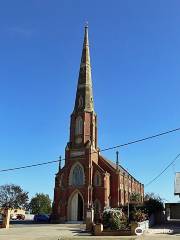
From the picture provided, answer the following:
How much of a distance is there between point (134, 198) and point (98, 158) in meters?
11.4

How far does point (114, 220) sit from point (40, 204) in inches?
4044

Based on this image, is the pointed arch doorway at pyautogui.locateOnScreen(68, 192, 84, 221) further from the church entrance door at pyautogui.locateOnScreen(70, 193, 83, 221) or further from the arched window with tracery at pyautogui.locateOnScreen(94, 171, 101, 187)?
the arched window with tracery at pyautogui.locateOnScreen(94, 171, 101, 187)

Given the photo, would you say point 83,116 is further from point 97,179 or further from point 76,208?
point 76,208

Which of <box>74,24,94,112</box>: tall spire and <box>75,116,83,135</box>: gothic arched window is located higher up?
<box>74,24,94,112</box>: tall spire

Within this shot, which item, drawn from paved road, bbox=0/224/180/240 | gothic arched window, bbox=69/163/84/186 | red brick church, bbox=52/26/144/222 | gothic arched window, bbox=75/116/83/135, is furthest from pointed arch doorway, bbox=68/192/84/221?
paved road, bbox=0/224/180/240

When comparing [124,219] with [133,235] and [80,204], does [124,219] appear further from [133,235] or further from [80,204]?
[80,204]

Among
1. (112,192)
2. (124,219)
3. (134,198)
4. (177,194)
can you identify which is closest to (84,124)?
(112,192)

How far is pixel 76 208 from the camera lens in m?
58.7

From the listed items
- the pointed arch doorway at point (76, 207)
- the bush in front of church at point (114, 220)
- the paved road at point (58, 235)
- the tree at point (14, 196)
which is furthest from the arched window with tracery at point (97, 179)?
the tree at point (14, 196)

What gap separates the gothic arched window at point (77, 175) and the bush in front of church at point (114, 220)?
29419 mm

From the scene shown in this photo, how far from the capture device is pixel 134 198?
68.7m

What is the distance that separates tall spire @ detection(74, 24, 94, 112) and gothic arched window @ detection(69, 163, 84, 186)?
9941mm

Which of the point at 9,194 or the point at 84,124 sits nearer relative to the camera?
the point at 84,124

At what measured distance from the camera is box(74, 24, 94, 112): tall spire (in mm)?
64375
